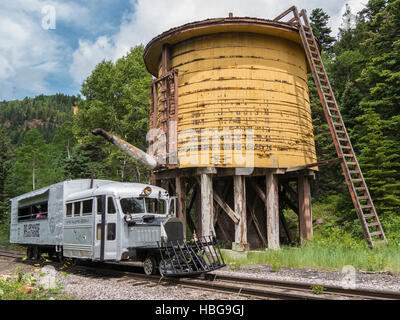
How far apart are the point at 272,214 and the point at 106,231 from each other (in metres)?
6.22

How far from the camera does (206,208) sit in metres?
12.7

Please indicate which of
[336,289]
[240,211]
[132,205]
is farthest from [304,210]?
[336,289]

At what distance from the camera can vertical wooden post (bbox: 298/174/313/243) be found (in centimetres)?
1421

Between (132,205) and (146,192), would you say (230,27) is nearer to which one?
(146,192)

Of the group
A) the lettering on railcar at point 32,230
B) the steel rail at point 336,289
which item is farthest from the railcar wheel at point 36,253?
the steel rail at point 336,289

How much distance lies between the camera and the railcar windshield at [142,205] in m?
9.78

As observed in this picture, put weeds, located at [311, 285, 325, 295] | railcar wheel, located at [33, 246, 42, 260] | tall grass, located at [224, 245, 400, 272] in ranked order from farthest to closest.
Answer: railcar wheel, located at [33, 246, 42, 260] < tall grass, located at [224, 245, 400, 272] < weeds, located at [311, 285, 325, 295]

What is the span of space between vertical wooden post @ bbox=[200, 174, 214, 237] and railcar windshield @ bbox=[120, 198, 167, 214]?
7.67 ft

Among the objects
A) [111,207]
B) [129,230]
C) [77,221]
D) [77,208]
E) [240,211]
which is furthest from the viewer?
[240,211]

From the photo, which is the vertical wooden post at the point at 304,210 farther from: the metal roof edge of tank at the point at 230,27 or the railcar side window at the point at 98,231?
the railcar side window at the point at 98,231

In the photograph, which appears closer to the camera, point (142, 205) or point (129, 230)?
point (129, 230)

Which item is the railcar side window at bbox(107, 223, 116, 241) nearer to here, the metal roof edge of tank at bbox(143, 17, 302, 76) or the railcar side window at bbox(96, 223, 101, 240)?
the railcar side window at bbox(96, 223, 101, 240)

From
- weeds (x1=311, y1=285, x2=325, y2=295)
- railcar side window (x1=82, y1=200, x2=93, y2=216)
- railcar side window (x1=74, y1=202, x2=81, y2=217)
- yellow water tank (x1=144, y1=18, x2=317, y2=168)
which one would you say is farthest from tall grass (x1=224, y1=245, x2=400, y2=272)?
railcar side window (x1=74, y1=202, x2=81, y2=217)

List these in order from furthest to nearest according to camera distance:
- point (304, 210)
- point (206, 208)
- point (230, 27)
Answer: point (304, 210) < point (230, 27) < point (206, 208)
